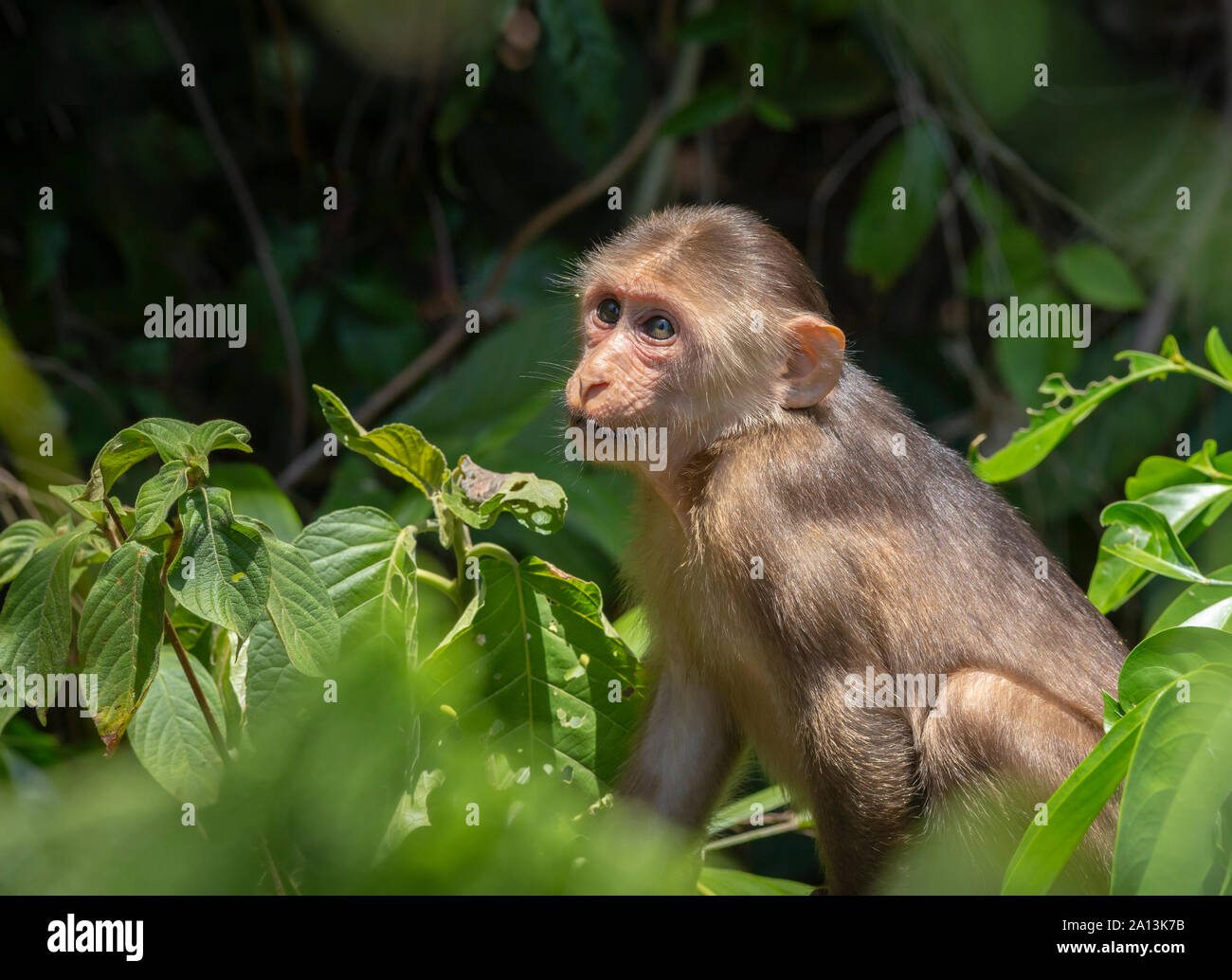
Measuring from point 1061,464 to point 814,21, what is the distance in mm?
2558

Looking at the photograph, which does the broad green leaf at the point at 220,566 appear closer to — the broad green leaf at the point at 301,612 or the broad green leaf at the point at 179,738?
the broad green leaf at the point at 301,612

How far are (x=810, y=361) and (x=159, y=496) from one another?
1727mm

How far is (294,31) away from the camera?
255 inches

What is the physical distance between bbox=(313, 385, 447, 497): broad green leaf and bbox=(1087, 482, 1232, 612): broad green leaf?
1.58 meters

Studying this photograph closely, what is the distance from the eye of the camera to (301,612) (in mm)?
2309

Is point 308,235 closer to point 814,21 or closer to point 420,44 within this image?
point 420,44

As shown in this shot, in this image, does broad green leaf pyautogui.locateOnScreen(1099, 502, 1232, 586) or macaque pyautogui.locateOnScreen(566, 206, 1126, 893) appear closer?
broad green leaf pyautogui.locateOnScreen(1099, 502, 1232, 586)

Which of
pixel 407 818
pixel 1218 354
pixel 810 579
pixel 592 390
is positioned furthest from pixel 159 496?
pixel 1218 354

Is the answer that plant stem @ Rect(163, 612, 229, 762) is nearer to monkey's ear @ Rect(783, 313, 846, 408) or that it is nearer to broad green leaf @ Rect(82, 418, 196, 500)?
broad green leaf @ Rect(82, 418, 196, 500)

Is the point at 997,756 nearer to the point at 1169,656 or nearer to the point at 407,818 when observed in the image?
the point at 1169,656

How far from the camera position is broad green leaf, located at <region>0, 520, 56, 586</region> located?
100 inches

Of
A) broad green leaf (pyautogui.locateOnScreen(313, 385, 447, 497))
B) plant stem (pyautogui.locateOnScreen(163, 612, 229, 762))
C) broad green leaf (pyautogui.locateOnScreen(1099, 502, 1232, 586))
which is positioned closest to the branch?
broad green leaf (pyautogui.locateOnScreen(313, 385, 447, 497))

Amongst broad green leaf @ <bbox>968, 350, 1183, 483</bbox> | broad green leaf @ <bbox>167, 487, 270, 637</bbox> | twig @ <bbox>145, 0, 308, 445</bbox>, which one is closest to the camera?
broad green leaf @ <bbox>167, 487, 270, 637</bbox>
